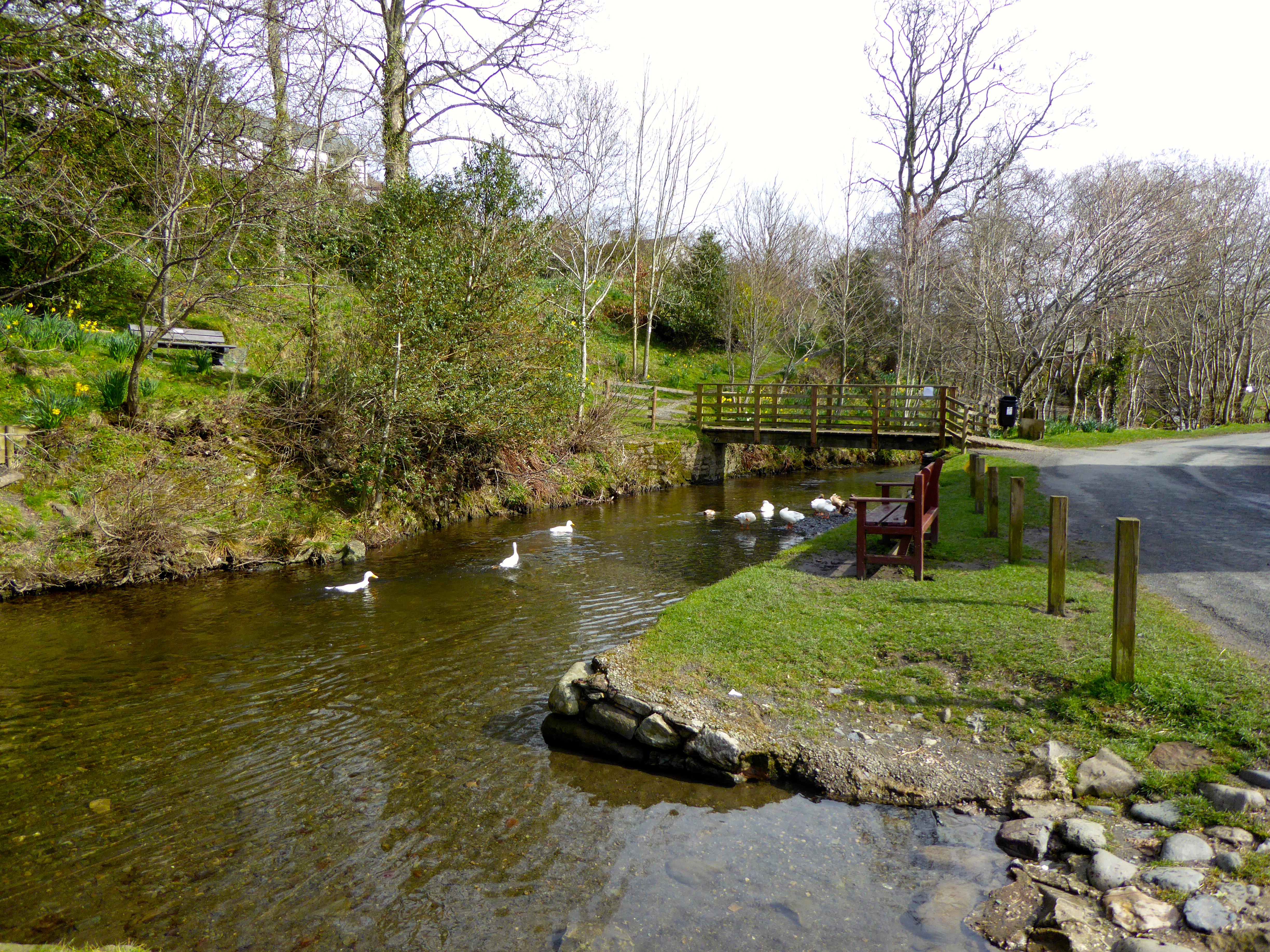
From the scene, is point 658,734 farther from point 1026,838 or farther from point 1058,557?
point 1058,557

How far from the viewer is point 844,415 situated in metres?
24.0

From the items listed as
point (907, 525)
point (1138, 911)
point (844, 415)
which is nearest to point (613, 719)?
point (1138, 911)

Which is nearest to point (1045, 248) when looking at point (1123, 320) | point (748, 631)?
point (1123, 320)

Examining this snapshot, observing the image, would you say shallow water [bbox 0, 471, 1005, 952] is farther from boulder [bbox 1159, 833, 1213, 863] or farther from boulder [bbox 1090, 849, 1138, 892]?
boulder [bbox 1159, 833, 1213, 863]

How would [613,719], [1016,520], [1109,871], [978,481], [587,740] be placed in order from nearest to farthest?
1. [1109,871]
2. [613,719]
3. [587,740]
4. [1016,520]
5. [978,481]

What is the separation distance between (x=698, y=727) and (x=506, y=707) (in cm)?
212

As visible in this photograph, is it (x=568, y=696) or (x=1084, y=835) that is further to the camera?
(x=568, y=696)

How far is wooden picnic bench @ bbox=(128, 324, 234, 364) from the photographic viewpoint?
13.8 meters

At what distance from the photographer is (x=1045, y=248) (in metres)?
25.7

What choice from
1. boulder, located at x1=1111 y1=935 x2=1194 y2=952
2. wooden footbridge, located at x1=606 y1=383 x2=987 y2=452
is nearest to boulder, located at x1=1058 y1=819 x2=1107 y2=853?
boulder, located at x1=1111 y1=935 x2=1194 y2=952

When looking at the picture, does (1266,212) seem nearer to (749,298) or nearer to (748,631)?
(749,298)

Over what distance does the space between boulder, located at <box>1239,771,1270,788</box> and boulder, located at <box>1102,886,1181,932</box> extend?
4.14 feet

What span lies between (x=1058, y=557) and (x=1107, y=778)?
8.77 feet

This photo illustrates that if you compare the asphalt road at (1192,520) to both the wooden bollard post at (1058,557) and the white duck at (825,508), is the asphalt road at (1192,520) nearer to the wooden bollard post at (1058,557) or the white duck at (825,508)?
the wooden bollard post at (1058,557)
